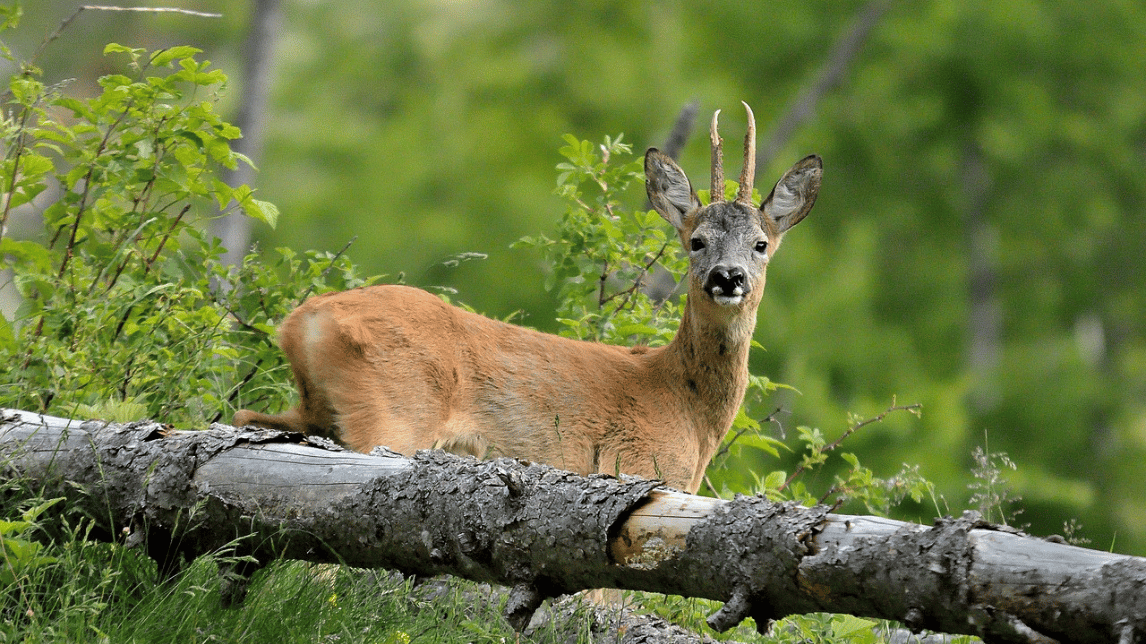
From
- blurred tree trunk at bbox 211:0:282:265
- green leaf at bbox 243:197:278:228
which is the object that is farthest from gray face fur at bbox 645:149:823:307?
blurred tree trunk at bbox 211:0:282:265

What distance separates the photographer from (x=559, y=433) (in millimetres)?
5027

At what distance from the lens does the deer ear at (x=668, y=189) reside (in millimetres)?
5953

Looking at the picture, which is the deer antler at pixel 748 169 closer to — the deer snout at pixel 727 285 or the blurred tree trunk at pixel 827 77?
the deer snout at pixel 727 285

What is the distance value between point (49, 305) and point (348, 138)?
17030 mm

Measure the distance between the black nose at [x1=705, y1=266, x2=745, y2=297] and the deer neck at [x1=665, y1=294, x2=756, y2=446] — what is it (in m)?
0.18

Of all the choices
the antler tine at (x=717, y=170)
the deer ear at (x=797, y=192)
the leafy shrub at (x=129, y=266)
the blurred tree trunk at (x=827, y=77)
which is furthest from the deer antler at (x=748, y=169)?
the blurred tree trunk at (x=827, y=77)

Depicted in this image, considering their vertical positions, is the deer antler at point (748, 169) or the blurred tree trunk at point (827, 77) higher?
the blurred tree trunk at point (827, 77)

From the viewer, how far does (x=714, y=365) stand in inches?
220

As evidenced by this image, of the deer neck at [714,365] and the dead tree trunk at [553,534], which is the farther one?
the deer neck at [714,365]

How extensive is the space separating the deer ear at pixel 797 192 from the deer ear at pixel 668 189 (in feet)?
1.38

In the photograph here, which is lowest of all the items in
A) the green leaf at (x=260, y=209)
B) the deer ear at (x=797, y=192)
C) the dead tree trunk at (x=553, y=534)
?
the dead tree trunk at (x=553, y=534)

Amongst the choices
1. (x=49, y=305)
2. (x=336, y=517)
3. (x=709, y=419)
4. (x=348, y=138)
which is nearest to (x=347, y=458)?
(x=336, y=517)

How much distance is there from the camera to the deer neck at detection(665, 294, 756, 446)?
5551 mm

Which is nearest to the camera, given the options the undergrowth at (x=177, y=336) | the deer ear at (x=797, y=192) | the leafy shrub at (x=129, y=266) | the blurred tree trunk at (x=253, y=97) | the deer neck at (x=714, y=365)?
the undergrowth at (x=177, y=336)
